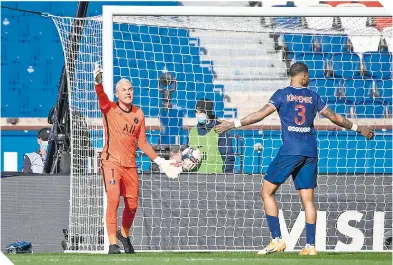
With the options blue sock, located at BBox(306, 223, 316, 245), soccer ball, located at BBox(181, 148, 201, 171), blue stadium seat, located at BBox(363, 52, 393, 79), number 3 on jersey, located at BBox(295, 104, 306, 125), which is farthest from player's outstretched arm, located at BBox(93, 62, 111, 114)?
blue stadium seat, located at BBox(363, 52, 393, 79)

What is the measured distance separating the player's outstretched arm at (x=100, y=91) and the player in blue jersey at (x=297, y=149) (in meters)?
1.51

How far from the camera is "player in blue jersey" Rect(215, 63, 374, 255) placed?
10211 mm

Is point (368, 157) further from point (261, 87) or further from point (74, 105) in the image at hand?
point (74, 105)

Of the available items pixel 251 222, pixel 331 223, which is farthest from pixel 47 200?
pixel 331 223

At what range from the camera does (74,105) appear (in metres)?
12.9

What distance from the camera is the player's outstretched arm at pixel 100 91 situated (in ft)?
33.6

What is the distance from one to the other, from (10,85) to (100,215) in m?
6.56

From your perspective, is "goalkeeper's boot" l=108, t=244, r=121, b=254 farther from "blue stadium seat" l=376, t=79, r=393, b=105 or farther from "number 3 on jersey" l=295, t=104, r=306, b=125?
"blue stadium seat" l=376, t=79, r=393, b=105

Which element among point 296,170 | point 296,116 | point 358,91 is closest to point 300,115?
point 296,116

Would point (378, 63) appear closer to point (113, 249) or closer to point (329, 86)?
point (329, 86)

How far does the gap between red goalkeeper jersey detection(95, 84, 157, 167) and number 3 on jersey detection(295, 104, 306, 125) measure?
4.64 ft

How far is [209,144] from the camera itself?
13.4 metres

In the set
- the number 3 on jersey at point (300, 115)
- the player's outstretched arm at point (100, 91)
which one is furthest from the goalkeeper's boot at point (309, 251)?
the player's outstretched arm at point (100, 91)

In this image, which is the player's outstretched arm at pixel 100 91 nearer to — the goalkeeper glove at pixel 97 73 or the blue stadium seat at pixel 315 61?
the goalkeeper glove at pixel 97 73
